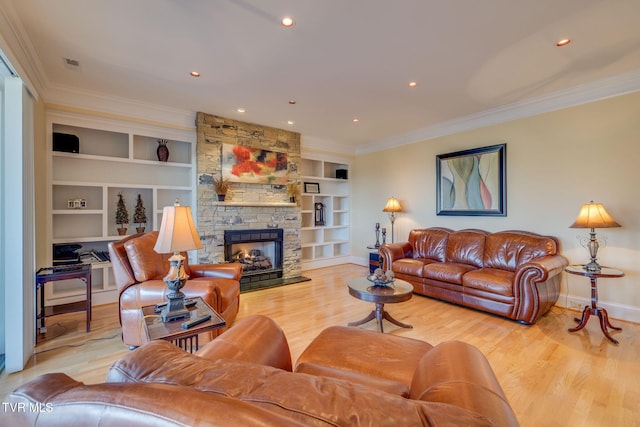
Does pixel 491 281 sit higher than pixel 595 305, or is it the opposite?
pixel 491 281

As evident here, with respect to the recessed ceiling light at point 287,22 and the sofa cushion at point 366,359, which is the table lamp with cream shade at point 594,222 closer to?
the sofa cushion at point 366,359

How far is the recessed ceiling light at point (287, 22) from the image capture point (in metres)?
2.14

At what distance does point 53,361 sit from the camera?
2.30m

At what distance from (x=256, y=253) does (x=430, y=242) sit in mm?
2960

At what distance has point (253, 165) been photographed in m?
4.71

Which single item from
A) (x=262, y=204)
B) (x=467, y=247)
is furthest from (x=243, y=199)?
(x=467, y=247)

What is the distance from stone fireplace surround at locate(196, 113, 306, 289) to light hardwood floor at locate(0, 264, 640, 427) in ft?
3.63

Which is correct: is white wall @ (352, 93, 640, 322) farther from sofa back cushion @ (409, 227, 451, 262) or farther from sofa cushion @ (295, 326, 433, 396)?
sofa cushion @ (295, 326, 433, 396)

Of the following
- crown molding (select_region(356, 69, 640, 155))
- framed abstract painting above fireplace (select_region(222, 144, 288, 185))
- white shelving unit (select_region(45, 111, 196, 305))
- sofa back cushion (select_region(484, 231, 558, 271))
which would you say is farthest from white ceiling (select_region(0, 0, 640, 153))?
sofa back cushion (select_region(484, 231, 558, 271))

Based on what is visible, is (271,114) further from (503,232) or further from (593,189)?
(593,189)

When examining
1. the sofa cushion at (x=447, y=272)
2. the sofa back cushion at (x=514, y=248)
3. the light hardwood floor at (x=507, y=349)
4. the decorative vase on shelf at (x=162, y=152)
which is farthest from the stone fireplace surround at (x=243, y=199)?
the sofa back cushion at (x=514, y=248)

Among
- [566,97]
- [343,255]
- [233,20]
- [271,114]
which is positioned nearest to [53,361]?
[233,20]

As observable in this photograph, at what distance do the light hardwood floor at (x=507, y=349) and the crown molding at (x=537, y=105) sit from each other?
2.56 m

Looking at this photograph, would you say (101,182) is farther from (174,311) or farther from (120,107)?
(174,311)
